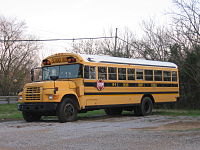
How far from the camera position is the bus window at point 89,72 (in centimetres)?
1462

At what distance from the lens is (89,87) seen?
580 inches

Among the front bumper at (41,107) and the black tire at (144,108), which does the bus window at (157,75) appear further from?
the front bumper at (41,107)

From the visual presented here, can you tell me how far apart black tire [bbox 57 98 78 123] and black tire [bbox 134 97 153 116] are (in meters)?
4.20

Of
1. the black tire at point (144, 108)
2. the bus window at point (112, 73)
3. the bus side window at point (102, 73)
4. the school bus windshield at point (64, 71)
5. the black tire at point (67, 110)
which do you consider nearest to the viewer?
the black tire at point (67, 110)

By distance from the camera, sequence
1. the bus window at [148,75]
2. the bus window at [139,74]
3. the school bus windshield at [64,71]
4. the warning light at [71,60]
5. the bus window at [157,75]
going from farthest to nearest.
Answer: the bus window at [157,75], the bus window at [148,75], the bus window at [139,74], the warning light at [71,60], the school bus windshield at [64,71]

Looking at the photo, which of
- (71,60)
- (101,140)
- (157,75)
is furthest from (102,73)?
(101,140)

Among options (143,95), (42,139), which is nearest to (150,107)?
(143,95)

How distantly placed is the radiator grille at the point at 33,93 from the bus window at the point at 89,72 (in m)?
2.06

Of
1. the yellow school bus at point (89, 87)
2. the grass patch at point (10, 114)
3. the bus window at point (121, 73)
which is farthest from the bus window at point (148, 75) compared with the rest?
the grass patch at point (10, 114)

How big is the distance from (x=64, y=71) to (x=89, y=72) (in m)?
1.09

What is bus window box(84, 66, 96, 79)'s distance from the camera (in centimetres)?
1462

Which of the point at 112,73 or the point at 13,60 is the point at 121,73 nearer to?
the point at 112,73

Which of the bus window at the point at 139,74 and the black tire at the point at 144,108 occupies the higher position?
the bus window at the point at 139,74

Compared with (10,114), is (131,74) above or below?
above
